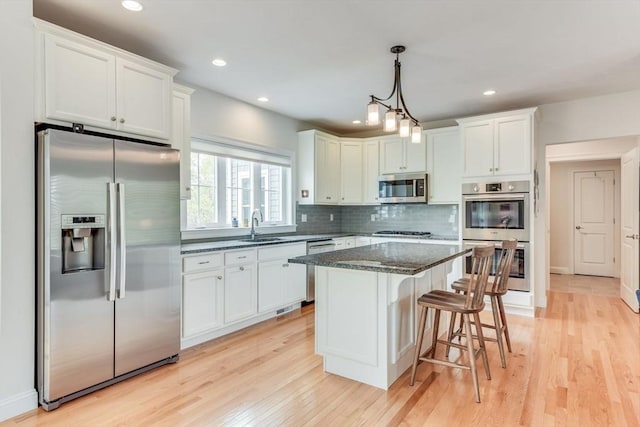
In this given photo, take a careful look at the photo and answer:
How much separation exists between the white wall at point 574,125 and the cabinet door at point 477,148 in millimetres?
630

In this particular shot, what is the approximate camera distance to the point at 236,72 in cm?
355

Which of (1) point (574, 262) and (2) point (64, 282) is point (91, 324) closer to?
(2) point (64, 282)

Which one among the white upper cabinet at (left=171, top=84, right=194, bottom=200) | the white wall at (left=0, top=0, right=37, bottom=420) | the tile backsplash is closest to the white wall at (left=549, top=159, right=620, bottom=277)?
the tile backsplash

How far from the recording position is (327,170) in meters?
5.53

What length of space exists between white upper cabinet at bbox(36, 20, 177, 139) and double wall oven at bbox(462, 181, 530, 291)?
3.56 metres

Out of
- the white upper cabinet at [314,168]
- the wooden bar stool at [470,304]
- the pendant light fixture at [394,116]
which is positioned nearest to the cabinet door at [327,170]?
the white upper cabinet at [314,168]

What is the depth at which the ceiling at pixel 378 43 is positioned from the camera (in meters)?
2.44

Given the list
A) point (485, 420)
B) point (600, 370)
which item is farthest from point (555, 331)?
point (485, 420)

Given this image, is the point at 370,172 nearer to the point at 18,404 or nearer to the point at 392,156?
the point at 392,156

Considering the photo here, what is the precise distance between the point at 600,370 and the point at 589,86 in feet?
9.50

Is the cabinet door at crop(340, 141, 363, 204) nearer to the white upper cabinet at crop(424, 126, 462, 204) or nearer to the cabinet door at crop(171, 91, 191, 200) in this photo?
the white upper cabinet at crop(424, 126, 462, 204)

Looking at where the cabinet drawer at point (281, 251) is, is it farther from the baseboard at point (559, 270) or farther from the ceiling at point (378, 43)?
the baseboard at point (559, 270)

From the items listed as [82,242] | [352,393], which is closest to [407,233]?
[352,393]

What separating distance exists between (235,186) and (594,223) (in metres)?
6.62
